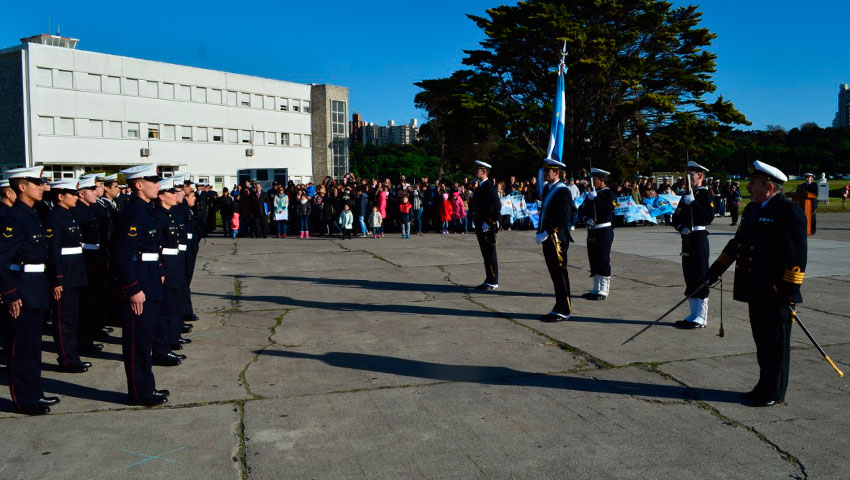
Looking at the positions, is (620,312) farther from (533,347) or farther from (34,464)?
(34,464)

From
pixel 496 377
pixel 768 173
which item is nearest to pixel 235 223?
pixel 496 377

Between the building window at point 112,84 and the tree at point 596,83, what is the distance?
2484 cm

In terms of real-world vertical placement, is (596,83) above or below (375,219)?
above

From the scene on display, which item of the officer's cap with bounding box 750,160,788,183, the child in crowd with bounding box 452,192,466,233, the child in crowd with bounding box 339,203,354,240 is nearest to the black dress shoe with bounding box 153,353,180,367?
the officer's cap with bounding box 750,160,788,183

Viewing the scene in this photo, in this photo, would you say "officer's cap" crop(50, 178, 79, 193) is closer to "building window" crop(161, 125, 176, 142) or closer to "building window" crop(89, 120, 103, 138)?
"building window" crop(89, 120, 103, 138)

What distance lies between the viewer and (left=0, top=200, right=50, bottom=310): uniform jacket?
16.6 feet

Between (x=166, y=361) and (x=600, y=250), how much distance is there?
6.22 meters

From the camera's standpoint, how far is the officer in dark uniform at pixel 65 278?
620cm

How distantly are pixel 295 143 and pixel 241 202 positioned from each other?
45.4m

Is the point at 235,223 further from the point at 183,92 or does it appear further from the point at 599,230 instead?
the point at 183,92

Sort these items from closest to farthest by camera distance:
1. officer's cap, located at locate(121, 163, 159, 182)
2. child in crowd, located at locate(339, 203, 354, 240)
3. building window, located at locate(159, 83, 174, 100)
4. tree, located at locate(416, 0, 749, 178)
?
1. officer's cap, located at locate(121, 163, 159, 182)
2. child in crowd, located at locate(339, 203, 354, 240)
3. tree, located at locate(416, 0, 749, 178)
4. building window, located at locate(159, 83, 174, 100)

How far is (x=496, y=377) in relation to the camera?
6000 millimetres

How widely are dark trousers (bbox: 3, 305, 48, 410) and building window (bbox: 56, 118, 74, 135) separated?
4742 centimetres

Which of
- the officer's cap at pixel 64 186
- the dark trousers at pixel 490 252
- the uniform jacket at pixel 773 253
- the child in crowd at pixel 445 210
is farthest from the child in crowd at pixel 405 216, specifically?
the uniform jacket at pixel 773 253
